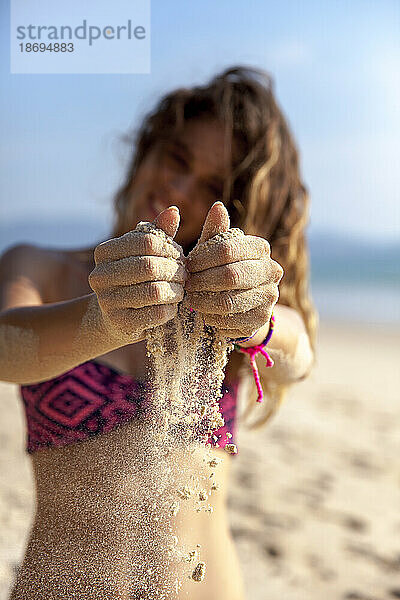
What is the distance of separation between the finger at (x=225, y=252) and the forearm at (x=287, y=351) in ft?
0.69

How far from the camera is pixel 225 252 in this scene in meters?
0.73

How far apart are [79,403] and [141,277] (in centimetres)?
56

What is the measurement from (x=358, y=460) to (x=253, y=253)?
2.51m

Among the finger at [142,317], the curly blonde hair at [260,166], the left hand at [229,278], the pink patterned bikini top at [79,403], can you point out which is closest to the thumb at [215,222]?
the left hand at [229,278]

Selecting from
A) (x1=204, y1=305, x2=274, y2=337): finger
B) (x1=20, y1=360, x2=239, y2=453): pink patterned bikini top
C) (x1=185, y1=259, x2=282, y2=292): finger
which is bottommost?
(x1=20, y1=360, x2=239, y2=453): pink patterned bikini top

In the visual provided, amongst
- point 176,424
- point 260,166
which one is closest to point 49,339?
point 176,424

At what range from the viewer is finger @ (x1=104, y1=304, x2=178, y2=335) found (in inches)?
28.6

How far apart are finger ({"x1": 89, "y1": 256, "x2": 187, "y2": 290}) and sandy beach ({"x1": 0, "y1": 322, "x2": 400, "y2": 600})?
1224 millimetres

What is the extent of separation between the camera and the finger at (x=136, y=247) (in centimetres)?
71

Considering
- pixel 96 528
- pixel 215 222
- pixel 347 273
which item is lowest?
pixel 347 273

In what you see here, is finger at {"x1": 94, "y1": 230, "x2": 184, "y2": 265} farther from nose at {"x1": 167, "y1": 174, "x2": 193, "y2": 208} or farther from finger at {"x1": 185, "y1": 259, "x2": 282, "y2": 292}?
nose at {"x1": 167, "y1": 174, "x2": 193, "y2": 208}

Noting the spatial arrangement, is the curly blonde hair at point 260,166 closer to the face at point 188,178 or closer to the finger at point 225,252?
the face at point 188,178

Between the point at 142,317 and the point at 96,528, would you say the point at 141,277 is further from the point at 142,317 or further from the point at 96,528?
the point at 96,528

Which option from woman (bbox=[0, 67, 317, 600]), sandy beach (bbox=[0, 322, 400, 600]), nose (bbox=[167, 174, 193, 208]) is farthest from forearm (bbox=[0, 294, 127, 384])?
sandy beach (bbox=[0, 322, 400, 600])
